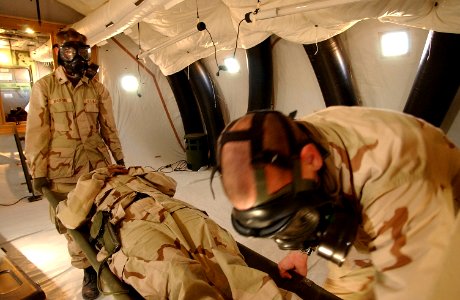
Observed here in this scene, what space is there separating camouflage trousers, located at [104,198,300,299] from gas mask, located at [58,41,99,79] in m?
1.23

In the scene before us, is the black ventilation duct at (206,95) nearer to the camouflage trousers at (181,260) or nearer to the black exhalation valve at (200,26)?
the black exhalation valve at (200,26)

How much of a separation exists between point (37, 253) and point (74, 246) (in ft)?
3.14

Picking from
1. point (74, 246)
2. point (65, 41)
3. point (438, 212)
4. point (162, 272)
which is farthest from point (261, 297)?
point (65, 41)

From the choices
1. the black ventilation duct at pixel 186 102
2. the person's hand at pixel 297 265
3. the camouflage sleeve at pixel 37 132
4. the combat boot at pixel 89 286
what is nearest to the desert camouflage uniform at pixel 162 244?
the person's hand at pixel 297 265

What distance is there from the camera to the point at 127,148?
5.67m

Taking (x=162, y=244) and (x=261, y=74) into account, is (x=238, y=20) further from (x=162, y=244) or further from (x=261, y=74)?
(x=162, y=244)

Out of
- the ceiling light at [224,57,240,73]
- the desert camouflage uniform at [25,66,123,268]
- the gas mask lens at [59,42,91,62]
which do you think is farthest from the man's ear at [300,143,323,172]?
the ceiling light at [224,57,240,73]

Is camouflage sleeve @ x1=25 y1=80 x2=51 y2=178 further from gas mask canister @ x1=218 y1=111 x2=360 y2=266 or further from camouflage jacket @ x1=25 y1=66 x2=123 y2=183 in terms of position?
gas mask canister @ x1=218 y1=111 x2=360 y2=266

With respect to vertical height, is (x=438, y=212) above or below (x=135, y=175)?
above

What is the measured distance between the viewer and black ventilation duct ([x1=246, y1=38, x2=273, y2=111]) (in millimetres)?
3807

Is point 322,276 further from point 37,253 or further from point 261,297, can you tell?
point 37,253

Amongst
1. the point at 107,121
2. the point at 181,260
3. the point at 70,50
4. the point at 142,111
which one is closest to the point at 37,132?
the point at 107,121

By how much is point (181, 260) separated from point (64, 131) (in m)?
1.61

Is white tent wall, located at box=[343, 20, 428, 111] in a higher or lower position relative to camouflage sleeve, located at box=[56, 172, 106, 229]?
higher
